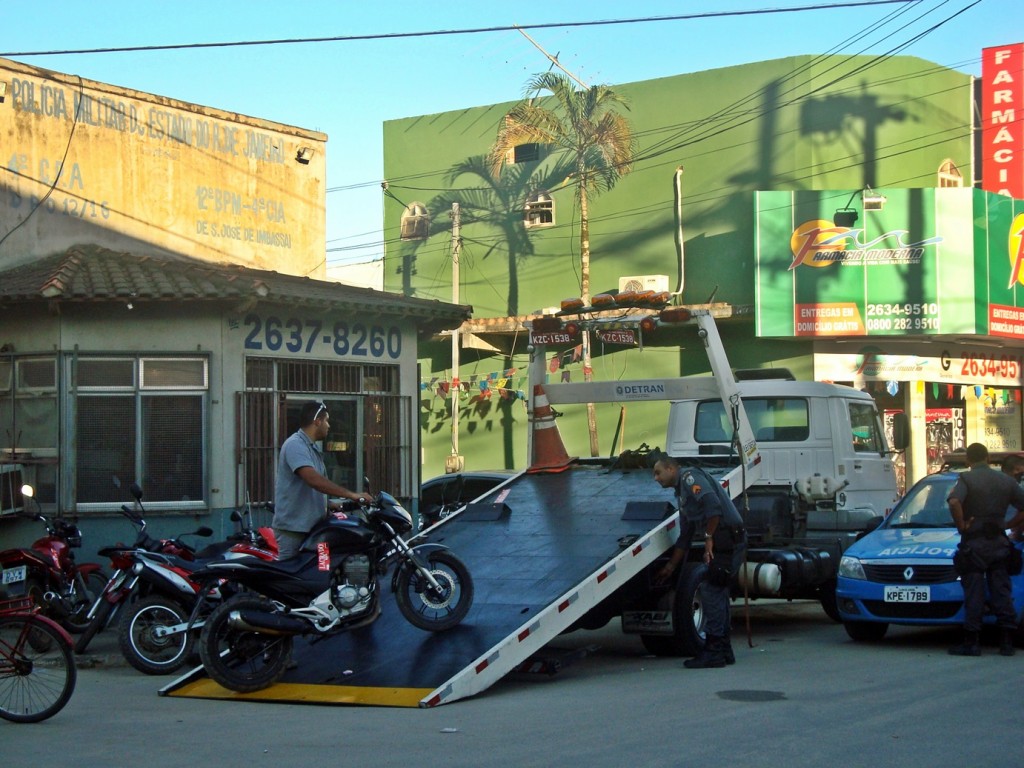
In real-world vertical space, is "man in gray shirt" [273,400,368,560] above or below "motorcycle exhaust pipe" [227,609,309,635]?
above

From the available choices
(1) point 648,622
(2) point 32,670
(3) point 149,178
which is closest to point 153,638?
(2) point 32,670

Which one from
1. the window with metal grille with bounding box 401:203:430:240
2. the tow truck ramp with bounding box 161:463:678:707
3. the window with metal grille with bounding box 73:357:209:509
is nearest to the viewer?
the tow truck ramp with bounding box 161:463:678:707

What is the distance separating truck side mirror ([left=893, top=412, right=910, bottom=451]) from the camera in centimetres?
1365

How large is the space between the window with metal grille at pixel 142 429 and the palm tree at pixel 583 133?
15390mm

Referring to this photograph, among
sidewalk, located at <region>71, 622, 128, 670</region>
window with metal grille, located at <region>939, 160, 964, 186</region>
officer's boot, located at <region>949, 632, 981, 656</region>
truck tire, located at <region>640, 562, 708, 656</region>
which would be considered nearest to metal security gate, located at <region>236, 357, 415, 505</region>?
sidewalk, located at <region>71, 622, 128, 670</region>

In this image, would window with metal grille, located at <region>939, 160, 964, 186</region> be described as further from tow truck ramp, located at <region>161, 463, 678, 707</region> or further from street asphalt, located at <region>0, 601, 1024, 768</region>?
street asphalt, located at <region>0, 601, 1024, 768</region>

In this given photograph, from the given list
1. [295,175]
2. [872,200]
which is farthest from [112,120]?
[872,200]

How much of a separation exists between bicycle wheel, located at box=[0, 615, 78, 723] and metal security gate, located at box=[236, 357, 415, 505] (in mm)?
6886

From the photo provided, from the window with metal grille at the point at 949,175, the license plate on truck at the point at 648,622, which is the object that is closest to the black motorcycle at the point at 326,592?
the license plate on truck at the point at 648,622

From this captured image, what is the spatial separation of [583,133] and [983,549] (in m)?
20.9

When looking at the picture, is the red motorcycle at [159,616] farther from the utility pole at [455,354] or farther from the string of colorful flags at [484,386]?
the string of colorful flags at [484,386]

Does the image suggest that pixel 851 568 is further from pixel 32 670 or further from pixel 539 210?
pixel 539 210

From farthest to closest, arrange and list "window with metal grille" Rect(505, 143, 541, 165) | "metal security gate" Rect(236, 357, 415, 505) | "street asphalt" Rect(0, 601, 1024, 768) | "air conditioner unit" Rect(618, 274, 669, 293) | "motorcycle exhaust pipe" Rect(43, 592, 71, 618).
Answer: "window with metal grille" Rect(505, 143, 541, 165) < "air conditioner unit" Rect(618, 274, 669, 293) < "metal security gate" Rect(236, 357, 415, 505) < "motorcycle exhaust pipe" Rect(43, 592, 71, 618) < "street asphalt" Rect(0, 601, 1024, 768)

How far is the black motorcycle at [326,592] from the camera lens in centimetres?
873
